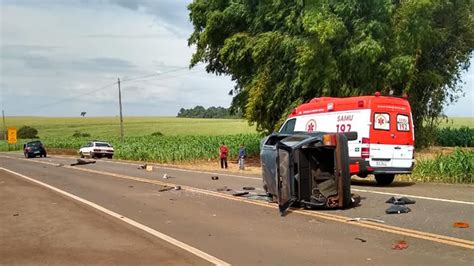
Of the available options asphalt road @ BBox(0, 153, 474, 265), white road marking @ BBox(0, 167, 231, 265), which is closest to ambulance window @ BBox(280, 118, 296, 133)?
asphalt road @ BBox(0, 153, 474, 265)

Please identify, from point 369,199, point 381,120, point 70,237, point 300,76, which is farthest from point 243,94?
point 70,237

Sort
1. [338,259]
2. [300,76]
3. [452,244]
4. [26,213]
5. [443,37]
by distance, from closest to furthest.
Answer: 1. [338,259]
2. [452,244]
3. [26,213]
4. [300,76]
5. [443,37]

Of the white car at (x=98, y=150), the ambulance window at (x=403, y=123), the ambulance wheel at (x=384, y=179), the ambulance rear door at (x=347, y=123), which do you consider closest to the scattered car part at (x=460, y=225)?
the ambulance rear door at (x=347, y=123)

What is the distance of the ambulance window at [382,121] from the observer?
1616 cm

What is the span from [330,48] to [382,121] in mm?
10448

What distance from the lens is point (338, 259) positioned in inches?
273

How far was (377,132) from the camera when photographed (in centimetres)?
1616

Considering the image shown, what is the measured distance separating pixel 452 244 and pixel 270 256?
2.56 m

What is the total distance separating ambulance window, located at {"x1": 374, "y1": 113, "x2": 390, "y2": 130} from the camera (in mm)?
16156

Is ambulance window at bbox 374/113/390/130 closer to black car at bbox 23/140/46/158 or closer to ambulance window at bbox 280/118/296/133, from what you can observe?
ambulance window at bbox 280/118/296/133

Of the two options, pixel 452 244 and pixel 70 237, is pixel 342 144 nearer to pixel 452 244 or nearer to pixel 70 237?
pixel 452 244

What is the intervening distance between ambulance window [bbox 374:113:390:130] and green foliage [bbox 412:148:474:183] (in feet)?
9.10

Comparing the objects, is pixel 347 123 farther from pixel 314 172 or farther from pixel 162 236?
pixel 162 236

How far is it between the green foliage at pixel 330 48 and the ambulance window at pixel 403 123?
8479mm
